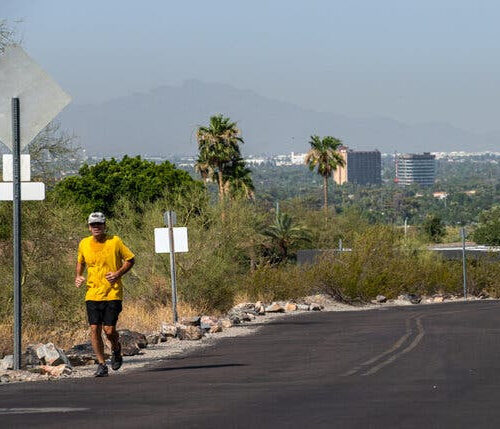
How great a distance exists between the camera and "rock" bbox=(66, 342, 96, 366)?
69.6 feet

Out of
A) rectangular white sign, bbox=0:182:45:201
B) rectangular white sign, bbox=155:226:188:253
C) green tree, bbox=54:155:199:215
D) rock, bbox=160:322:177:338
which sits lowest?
rock, bbox=160:322:177:338

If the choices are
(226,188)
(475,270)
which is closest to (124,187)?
(226,188)

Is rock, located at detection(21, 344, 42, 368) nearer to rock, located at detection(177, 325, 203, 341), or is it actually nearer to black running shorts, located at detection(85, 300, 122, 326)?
black running shorts, located at detection(85, 300, 122, 326)

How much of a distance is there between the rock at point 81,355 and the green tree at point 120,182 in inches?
2473

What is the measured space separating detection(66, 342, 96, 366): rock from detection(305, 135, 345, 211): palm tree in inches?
3892

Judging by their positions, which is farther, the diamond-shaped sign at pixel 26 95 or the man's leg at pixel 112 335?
the diamond-shaped sign at pixel 26 95

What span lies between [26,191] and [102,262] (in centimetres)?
158

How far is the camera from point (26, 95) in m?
19.5

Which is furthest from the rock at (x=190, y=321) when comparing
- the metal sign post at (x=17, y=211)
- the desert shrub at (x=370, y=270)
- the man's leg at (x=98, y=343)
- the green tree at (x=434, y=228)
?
the green tree at (x=434, y=228)

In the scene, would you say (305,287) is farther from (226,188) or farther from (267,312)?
(226,188)

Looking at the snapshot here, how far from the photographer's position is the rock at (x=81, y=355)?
2122 cm

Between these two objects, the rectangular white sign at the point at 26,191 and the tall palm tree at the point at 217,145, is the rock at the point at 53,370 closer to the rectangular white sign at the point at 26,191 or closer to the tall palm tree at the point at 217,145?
the rectangular white sign at the point at 26,191

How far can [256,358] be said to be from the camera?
891 inches

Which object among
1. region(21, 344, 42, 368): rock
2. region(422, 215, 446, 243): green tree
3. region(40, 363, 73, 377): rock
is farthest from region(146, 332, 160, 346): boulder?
region(422, 215, 446, 243): green tree
